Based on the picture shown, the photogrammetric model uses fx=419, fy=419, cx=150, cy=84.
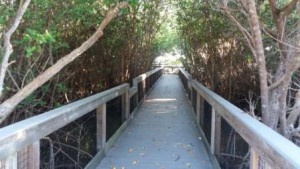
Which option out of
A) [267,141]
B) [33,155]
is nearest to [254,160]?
[267,141]

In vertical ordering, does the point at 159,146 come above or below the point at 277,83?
below

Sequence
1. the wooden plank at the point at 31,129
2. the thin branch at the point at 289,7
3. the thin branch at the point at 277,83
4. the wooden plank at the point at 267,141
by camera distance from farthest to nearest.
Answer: the thin branch at the point at 289,7 < the thin branch at the point at 277,83 < the wooden plank at the point at 31,129 < the wooden plank at the point at 267,141

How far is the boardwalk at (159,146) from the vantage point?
5.14 meters

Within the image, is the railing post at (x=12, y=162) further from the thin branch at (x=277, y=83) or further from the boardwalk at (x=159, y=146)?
the thin branch at (x=277, y=83)

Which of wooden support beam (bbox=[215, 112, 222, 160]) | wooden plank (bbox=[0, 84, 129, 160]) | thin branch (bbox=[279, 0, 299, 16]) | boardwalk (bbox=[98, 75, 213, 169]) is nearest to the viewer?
wooden plank (bbox=[0, 84, 129, 160])

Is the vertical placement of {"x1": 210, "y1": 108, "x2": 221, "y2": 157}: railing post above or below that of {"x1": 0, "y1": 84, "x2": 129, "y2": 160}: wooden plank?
below

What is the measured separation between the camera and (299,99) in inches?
171

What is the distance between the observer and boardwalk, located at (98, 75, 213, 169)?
5141mm

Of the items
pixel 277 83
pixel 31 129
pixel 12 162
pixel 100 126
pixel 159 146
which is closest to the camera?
pixel 12 162

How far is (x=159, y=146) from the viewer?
6.18 meters

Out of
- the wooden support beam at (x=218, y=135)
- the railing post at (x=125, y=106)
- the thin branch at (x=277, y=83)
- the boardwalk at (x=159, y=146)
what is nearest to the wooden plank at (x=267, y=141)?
the thin branch at (x=277, y=83)

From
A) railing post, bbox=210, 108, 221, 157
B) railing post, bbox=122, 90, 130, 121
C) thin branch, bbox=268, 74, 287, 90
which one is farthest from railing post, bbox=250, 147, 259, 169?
railing post, bbox=122, 90, 130, 121

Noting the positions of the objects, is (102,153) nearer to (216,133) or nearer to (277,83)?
(216,133)

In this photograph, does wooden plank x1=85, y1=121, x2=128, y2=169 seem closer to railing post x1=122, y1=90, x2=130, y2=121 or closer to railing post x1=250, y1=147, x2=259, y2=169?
railing post x1=122, y1=90, x2=130, y2=121
